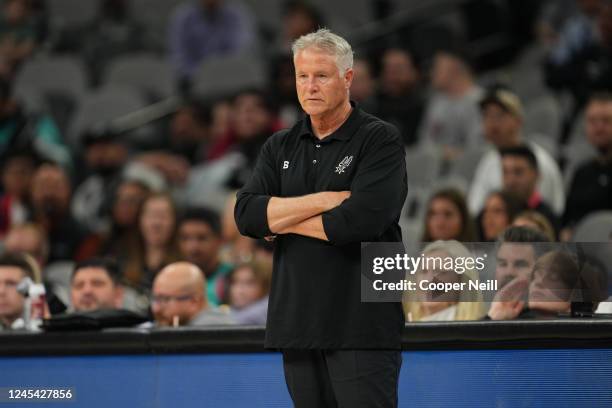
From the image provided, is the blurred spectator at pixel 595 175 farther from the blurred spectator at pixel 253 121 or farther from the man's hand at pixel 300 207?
the man's hand at pixel 300 207

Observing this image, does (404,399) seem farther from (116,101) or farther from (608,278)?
(116,101)

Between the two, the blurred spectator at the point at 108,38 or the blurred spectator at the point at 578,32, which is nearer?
the blurred spectator at the point at 578,32

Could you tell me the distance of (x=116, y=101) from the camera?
433 inches

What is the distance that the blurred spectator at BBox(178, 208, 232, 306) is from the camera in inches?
293

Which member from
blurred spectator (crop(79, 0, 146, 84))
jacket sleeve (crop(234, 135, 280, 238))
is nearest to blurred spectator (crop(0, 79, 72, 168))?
blurred spectator (crop(79, 0, 146, 84))

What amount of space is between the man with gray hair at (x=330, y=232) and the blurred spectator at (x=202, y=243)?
3.51 meters

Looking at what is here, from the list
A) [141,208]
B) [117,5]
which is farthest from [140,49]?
[141,208]

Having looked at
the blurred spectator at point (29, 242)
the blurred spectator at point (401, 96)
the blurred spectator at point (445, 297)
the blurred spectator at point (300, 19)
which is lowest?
the blurred spectator at point (445, 297)

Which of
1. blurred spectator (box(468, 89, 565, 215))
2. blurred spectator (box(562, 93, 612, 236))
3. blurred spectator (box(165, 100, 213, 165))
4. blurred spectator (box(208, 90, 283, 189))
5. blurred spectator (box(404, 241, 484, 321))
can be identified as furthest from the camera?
blurred spectator (box(165, 100, 213, 165))

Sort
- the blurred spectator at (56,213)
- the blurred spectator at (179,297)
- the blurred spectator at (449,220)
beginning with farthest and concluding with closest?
the blurred spectator at (56,213), the blurred spectator at (449,220), the blurred spectator at (179,297)

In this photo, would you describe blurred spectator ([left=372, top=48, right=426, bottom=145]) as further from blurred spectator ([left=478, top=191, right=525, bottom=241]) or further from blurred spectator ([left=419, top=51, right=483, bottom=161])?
blurred spectator ([left=478, top=191, right=525, bottom=241])

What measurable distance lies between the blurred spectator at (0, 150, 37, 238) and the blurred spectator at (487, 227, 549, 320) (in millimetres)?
5385

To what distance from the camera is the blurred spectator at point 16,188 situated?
9.17m

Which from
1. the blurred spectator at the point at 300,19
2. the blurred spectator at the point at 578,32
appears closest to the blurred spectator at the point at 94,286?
the blurred spectator at the point at 578,32
